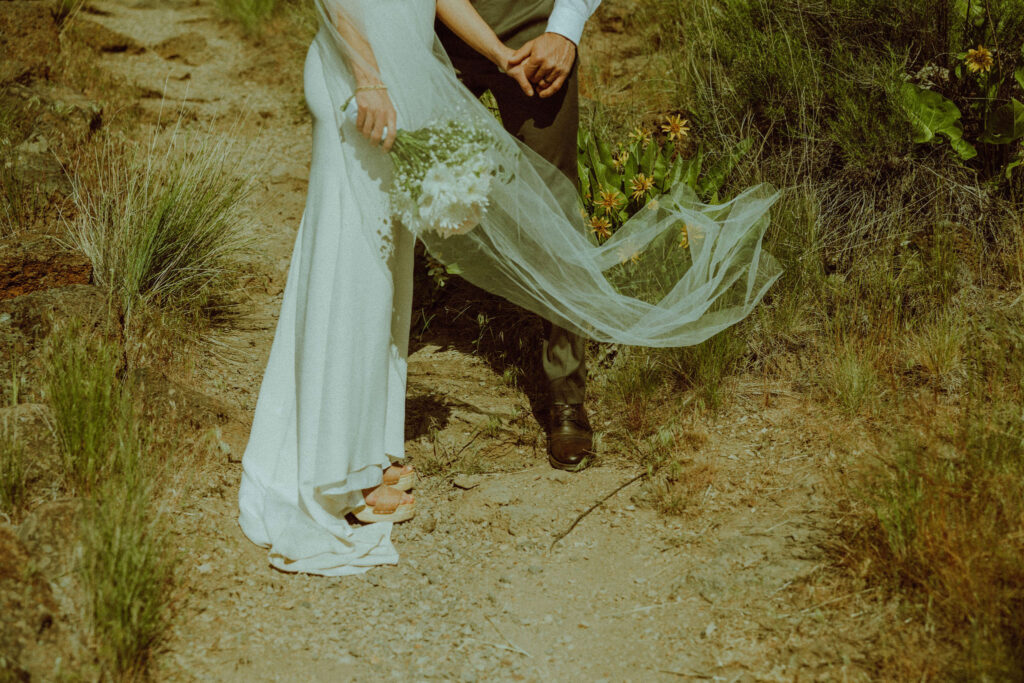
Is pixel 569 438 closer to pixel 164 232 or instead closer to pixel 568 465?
pixel 568 465

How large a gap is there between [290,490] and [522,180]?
1.17 m

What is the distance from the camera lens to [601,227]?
131 inches

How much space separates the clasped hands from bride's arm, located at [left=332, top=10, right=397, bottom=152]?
0.53 meters

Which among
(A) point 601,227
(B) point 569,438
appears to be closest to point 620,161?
(A) point 601,227

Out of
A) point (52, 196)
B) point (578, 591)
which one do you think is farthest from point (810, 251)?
point (52, 196)

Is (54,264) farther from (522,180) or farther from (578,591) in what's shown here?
(578,591)

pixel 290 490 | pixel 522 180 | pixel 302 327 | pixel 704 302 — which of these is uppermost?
pixel 522 180

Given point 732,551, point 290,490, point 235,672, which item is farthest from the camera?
point 290,490

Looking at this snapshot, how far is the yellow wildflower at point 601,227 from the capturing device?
10.9 feet

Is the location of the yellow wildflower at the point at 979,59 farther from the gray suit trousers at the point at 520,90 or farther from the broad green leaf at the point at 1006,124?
the gray suit trousers at the point at 520,90

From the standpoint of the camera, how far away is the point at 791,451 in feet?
9.41

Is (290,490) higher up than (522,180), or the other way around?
(522,180)

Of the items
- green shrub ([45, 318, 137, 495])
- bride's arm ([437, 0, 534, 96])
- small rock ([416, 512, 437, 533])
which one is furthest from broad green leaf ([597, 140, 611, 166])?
green shrub ([45, 318, 137, 495])

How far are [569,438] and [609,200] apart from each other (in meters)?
0.97
